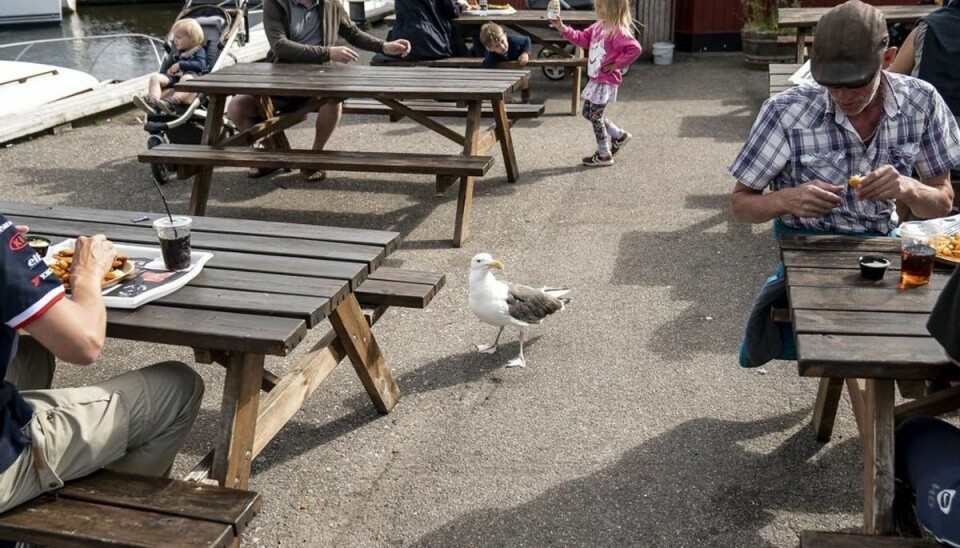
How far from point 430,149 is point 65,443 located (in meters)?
6.38

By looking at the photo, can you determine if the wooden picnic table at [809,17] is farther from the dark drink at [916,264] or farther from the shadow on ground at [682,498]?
the dark drink at [916,264]

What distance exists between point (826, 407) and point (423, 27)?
6894 millimetres

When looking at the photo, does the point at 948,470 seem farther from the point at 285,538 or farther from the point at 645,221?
the point at 645,221

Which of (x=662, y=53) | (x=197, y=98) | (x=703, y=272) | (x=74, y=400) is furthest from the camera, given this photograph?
(x=662, y=53)

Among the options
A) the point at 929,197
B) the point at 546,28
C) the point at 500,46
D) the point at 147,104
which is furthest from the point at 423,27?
the point at 929,197

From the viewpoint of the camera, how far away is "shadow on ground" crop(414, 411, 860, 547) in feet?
11.5

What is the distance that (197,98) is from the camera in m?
8.33

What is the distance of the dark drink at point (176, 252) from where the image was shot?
11.0 ft

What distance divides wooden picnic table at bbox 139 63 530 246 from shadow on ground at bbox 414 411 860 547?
9.47 feet

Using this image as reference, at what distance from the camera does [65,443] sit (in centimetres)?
283

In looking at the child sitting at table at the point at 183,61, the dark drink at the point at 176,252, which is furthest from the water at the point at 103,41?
the dark drink at the point at 176,252

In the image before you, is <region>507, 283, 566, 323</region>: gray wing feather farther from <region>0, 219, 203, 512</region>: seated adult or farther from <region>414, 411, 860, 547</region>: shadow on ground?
<region>0, 219, 203, 512</region>: seated adult

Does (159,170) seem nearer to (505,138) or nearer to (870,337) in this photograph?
(505,138)

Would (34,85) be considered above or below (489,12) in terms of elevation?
below
